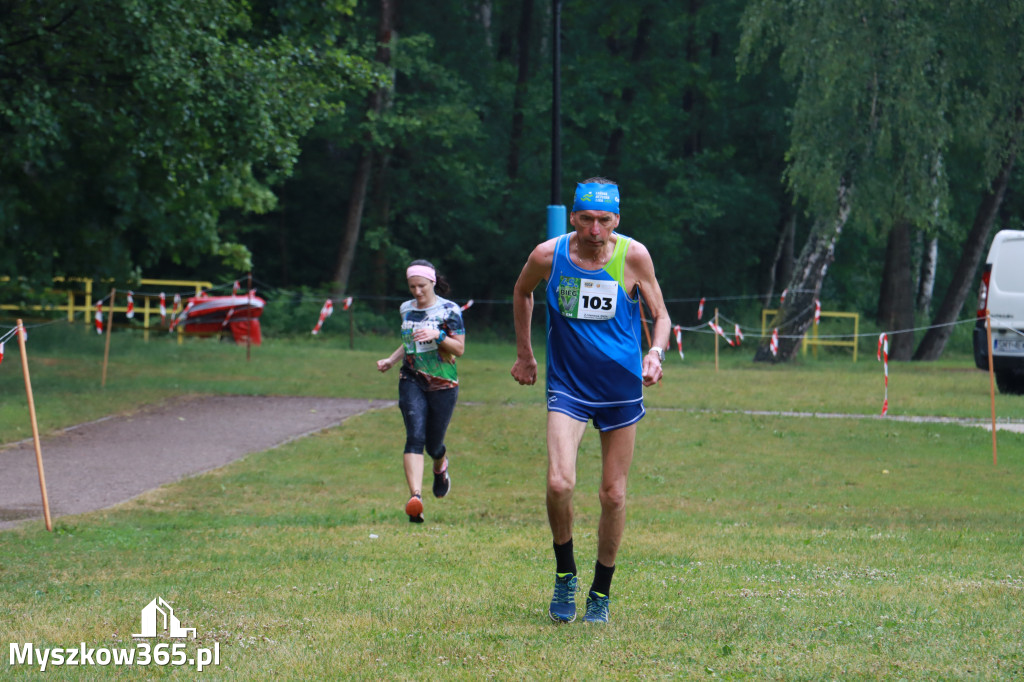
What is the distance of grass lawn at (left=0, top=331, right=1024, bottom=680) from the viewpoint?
16.8ft

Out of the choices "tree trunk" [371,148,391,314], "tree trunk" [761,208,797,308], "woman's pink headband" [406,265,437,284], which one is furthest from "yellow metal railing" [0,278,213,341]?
"woman's pink headband" [406,265,437,284]

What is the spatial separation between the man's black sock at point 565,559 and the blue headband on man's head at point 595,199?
157cm

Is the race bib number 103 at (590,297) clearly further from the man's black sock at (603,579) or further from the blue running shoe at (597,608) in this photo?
the blue running shoe at (597,608)

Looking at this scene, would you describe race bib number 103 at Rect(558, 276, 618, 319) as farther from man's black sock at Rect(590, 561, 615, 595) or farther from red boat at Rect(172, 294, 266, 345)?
red boat at Rect(172, 294, 266, 345)

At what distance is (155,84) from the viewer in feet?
61.8

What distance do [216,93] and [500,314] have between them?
1066 inches

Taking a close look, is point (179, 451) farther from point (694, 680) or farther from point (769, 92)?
point (769, 92)

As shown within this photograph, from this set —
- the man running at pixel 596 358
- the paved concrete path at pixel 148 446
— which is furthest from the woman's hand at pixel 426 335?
the man running at pixel 596 358

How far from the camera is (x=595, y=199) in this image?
5.81 metres

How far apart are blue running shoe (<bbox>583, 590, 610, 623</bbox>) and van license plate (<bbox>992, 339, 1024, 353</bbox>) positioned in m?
16.3

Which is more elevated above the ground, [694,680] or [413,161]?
[413,161]

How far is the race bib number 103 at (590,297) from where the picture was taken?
230 inches

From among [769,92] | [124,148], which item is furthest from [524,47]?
[124,148]

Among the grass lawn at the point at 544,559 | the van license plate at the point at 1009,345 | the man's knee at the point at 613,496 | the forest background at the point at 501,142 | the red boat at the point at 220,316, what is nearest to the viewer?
the grass lawn at the point at 544,559
